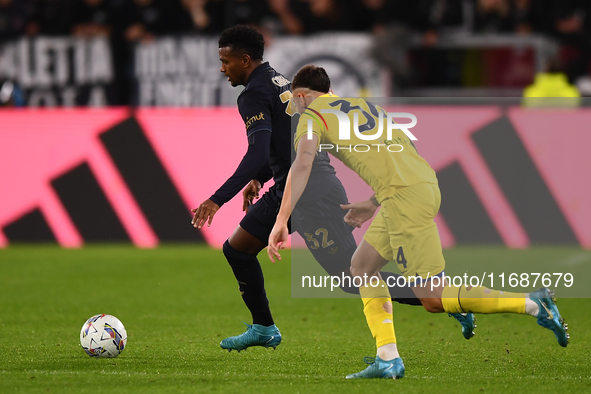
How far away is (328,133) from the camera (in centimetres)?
493

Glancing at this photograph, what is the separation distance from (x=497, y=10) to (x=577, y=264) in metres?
5.48

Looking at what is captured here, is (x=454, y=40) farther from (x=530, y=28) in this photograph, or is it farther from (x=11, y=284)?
(x=11, y=284)

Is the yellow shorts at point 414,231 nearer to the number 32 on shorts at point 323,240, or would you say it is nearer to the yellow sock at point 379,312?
the yellow sock at point 379,312

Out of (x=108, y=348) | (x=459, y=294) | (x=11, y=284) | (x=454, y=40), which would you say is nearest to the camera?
(x=459, y=294)

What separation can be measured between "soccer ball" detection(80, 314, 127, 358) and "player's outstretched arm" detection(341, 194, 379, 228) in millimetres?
1616

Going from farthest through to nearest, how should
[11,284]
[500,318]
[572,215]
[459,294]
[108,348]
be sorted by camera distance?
1. [572,215]
2. [11,284]
3. [500,318]
4. [108,348]
5. [459,294]

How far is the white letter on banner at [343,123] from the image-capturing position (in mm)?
4906

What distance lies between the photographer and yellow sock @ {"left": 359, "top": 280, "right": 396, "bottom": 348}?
16.3 feet

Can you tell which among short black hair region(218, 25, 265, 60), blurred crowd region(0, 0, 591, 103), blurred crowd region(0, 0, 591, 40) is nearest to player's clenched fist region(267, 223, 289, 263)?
short black hair region(218, 25, 265, 60)

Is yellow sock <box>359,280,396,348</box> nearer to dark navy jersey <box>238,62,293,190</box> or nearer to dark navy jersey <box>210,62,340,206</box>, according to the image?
dark navy jersey <box>210,62,340,206</box>

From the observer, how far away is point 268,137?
17.3ft

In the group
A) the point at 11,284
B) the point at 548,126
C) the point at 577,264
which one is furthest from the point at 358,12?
the point at 11,284

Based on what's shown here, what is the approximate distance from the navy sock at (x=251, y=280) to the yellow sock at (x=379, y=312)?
0.94 meters

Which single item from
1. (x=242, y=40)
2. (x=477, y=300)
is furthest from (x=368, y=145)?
(x=242, y=40)
